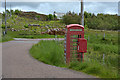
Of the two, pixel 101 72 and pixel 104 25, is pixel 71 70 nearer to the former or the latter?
pixel 101 72

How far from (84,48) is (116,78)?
8.88ft

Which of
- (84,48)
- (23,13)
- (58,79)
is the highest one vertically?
(23,13)

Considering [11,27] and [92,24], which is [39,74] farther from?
[92,24]

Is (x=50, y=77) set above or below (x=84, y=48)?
below

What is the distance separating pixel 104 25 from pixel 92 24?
443cm

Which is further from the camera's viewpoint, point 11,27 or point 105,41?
point 11,27

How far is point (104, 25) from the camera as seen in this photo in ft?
194

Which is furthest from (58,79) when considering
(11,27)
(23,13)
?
(23,13)

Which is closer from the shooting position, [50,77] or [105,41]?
[50,77]

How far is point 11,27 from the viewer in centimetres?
4659

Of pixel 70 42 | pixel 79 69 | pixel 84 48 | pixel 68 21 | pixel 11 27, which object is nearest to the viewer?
pixel 79 69

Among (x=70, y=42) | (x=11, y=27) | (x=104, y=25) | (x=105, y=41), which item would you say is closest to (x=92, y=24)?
(x=104, y=25)

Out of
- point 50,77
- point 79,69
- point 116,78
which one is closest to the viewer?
point 116,78

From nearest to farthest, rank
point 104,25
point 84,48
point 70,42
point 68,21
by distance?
1. point 84,48
2. point 70,42
3. point 68,21
4. point 104,25
